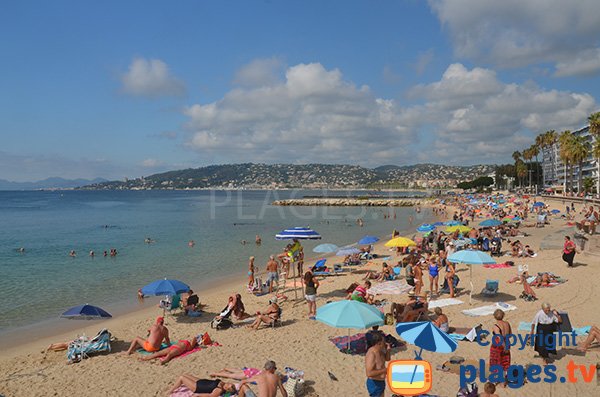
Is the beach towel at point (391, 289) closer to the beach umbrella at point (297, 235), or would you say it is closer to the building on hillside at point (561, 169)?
the beach umbrella at point (297, 235)

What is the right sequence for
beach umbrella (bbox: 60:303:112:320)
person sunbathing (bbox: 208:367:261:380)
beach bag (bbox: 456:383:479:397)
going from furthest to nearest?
beach umbrella (bbox: 60:303:112:320), person sunbathing (bbox: 208:367:261:380), beach bag (bbox: 456:383:479:397)

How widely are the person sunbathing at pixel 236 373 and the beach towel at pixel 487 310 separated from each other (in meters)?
6.18

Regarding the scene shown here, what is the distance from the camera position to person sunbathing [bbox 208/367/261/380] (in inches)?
320

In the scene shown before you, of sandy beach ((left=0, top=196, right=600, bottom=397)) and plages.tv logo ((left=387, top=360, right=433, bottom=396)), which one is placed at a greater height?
plages.tv logo ((left=387, top=360, right=433, bottom=396))

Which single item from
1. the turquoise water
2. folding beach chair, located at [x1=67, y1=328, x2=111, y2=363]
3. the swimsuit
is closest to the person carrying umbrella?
the swimsuit

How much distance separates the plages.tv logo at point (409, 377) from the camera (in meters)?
5.93

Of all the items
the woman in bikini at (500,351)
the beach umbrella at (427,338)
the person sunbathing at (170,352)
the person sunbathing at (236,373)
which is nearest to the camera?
the beach umbrella at (427,338)

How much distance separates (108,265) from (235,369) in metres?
19.2

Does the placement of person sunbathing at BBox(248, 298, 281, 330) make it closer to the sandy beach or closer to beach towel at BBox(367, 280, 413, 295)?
the sandy beach

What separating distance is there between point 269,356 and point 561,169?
419 feet

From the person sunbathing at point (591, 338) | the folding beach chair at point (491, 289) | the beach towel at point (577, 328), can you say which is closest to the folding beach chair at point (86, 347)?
the beach towel at point (577, 328)

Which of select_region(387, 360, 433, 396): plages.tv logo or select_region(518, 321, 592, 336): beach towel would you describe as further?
select_region(518, 321, 592, 336): beach towel

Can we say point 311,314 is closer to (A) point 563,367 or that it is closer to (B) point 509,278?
(A) point 563,367

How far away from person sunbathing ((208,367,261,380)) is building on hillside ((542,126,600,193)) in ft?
255
